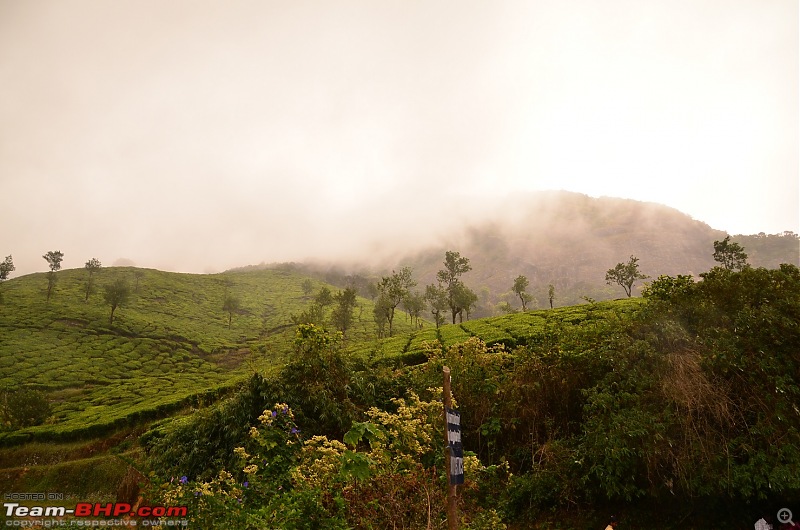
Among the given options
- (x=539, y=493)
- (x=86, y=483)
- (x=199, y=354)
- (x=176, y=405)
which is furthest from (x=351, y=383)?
(x=199, y=354)

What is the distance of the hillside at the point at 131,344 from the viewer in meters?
30.4

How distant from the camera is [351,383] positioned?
1452 cm

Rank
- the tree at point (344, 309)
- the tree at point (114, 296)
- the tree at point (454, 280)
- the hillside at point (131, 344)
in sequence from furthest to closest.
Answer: the tree at point (114, 296) → the tree at point (454, 280) → the tree at point (344, 309) → the hillside at point (131, 344)

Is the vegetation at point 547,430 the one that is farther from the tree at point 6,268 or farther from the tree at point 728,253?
the tree at point 6,268

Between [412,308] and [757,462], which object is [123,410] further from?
[412,308]

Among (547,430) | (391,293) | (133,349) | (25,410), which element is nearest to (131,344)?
(133,349)

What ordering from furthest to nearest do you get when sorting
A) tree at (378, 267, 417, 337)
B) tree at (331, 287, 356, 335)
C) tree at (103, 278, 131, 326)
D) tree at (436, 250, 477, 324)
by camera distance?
tree at (103, 278, 131, 326), tree at (436, 250, 477, 324), tree at (331, 287, 356, 335), tree at (378, 267, 417, 337)

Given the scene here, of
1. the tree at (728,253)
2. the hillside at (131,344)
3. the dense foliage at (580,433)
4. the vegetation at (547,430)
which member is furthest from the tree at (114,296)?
the tree at (728,253)

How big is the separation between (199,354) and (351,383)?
58.8 metres

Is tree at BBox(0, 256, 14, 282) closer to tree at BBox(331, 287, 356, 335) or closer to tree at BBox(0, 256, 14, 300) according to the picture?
tree at BBox(0, 256, 14, 300)

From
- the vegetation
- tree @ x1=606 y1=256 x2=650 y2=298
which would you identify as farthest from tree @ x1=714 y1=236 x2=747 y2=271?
the vegetation

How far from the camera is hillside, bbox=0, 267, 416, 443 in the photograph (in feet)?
99.6

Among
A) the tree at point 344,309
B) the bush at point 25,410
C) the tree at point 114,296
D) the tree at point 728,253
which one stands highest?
the tree at point 728,253

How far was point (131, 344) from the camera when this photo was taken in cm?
6062
